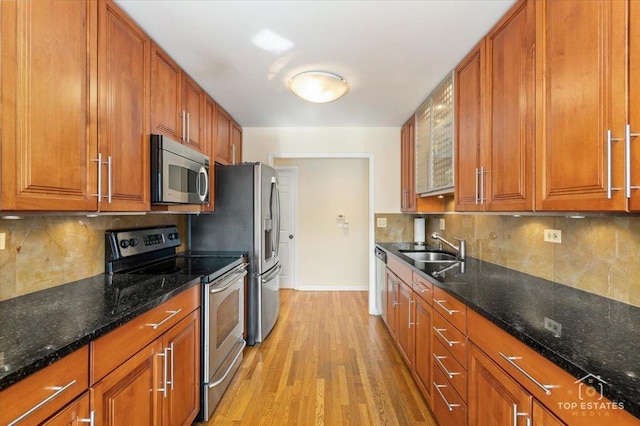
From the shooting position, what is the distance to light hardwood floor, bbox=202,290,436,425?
1887 mm

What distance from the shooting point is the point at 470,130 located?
1.86 m

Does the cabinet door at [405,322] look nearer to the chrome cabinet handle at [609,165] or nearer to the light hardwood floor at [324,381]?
the light hardwood floor at [324,381]

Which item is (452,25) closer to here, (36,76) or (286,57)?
(286,57)

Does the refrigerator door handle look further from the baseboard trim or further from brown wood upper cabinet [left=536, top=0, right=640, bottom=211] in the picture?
brown wood upper cabinet [left=536, top=0, right=640, bottom=211]

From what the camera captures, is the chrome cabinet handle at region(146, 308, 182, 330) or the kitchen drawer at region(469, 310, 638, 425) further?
the chrome cabinet handle at region(146, 308, 182, 330)

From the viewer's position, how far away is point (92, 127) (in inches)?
52.2

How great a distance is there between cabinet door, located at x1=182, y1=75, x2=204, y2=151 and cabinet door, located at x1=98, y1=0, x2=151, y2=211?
0.46m

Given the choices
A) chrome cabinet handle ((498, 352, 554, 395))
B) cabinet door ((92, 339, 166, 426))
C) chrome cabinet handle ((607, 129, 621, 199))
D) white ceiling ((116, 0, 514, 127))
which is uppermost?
white ceiling ((116, 0, 514, 127))

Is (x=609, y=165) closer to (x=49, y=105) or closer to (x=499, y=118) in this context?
(x=499, y=118)

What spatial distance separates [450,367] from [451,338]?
0.51 ft

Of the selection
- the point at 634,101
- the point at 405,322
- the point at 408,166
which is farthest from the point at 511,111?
the point at 408,166

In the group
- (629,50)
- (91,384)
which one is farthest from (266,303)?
(629,50)

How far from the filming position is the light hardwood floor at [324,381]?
6.19ft

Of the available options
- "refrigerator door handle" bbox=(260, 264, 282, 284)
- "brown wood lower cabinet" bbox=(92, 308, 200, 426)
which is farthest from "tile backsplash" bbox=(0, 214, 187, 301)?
"refrigerator door handle" bbox=(260, 264, 282, 284)
